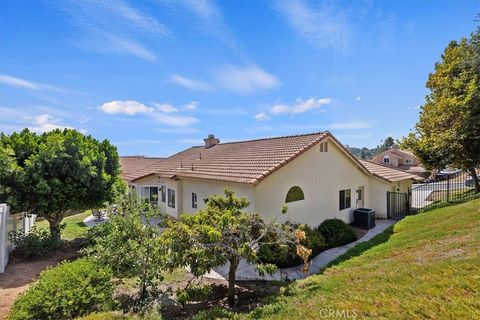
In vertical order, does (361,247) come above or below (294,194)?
below

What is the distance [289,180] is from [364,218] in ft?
23.6

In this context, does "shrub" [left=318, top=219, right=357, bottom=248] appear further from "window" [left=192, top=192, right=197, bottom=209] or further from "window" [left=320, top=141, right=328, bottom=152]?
"window" [left=192, top=192, right=197, bottom=209]

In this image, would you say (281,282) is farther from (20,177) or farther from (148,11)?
(20,177)

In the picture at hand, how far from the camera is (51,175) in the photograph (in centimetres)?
1327

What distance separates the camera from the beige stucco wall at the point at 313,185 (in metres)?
13.2

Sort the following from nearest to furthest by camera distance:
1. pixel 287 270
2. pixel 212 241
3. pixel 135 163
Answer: pixel 212 241, pixel 287 270, pixel 135 163

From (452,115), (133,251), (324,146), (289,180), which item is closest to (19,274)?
(133,251)

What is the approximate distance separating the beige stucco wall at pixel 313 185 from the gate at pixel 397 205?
3.47m

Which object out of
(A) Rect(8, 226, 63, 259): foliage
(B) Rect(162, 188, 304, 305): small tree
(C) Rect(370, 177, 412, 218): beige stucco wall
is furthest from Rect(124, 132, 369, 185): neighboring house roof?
(A) Rect(8, 226, 63, 259): foliage

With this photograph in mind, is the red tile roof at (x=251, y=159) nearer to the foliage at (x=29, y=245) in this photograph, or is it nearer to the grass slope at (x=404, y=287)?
the grass slope at (x=404, y=287)

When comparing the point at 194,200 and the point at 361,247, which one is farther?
the point at 194,200

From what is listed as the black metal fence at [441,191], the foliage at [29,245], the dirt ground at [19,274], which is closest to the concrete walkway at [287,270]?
the dirt ground at [19,274]

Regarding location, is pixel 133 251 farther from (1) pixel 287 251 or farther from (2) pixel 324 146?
(2) pixel 324 146

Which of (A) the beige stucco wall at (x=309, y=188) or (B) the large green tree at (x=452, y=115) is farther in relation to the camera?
(B) the large green tree at (x=452, y=115)
